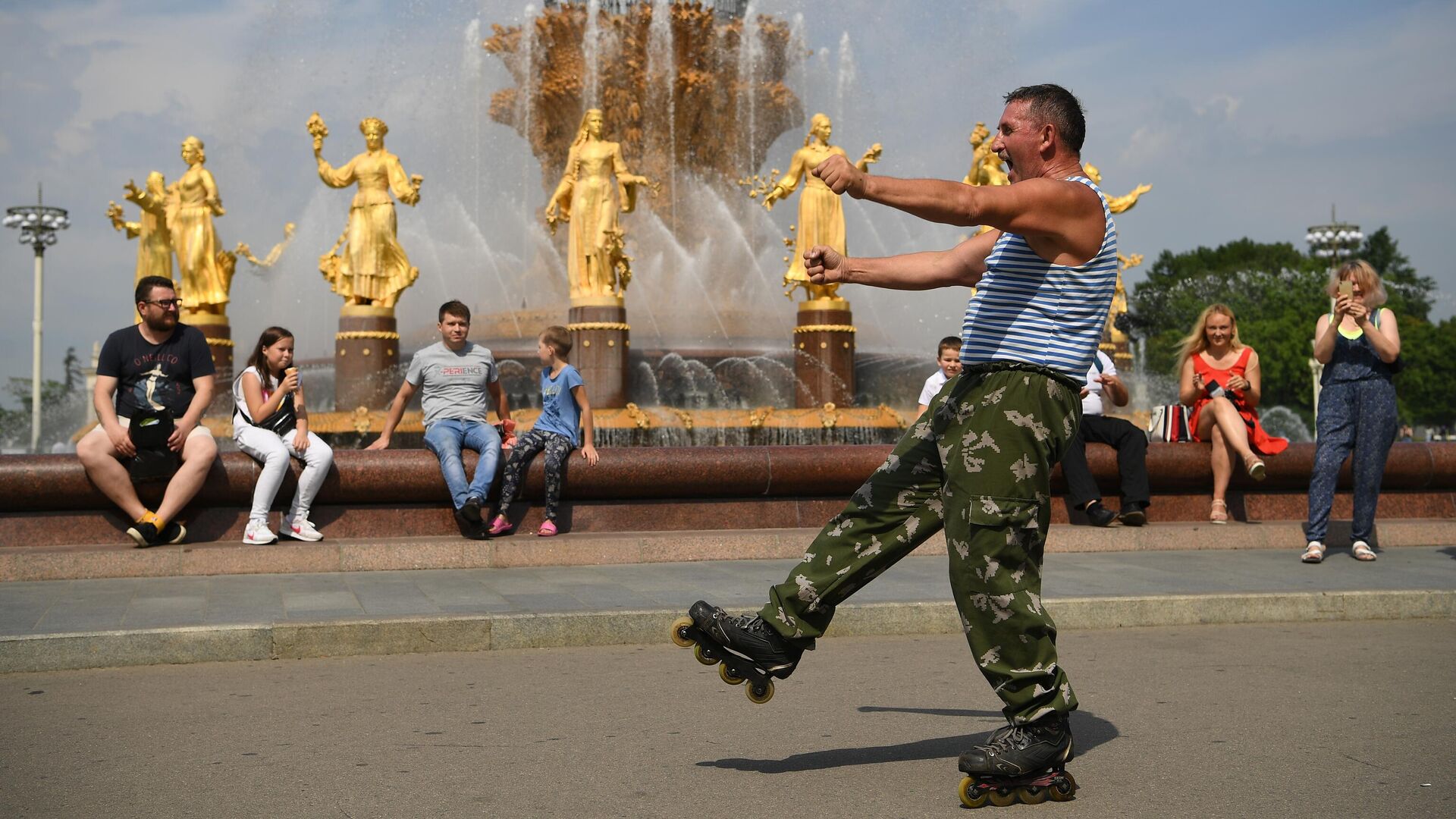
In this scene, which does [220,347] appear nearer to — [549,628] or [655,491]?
[655,491]

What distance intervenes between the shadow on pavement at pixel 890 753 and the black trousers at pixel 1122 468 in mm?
5445

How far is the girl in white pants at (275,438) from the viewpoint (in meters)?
8.62

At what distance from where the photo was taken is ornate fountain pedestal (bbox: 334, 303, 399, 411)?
16.4m

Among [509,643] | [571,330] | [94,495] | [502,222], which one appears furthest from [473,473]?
[502,222]

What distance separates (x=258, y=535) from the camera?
28.1 feet

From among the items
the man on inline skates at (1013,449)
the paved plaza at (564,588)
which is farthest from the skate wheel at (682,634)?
the paved plaza at (564,588)

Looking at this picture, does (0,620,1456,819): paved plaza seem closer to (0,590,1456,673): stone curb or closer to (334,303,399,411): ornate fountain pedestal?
(0,590,1456,673): stone curb

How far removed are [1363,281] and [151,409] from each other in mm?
7003

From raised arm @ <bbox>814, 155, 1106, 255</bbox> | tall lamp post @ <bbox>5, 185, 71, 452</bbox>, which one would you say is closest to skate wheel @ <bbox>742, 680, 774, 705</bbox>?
raised arm @ <bbox>814, 155, 1106, 255</bbox>

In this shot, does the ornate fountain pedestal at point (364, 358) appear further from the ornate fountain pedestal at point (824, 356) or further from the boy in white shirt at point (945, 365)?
the boy in white shirt at point (945, 365)

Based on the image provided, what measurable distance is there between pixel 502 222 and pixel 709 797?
20760mm

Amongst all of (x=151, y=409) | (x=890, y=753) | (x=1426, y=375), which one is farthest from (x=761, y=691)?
(x=1426, y=375)

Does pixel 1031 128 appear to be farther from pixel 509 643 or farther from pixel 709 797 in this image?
pixel 509 643

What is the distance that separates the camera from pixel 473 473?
29.8 ft
